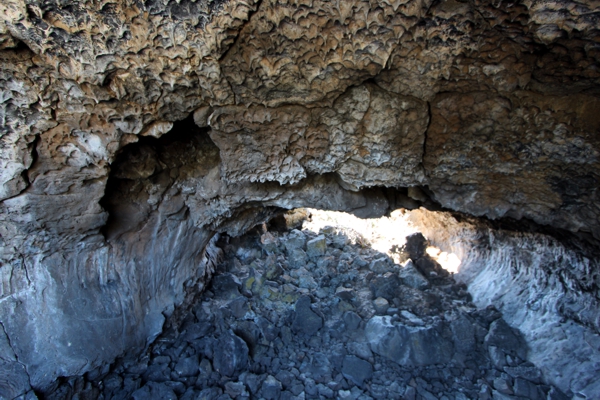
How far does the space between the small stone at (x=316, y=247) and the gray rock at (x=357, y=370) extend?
1839 mm

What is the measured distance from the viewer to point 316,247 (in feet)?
17.0

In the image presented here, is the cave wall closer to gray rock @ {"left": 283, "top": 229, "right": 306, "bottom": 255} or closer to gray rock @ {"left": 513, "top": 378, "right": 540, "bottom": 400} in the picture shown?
gray rock @ {"left": 513, "top": 378, "right": 540, "bottom": 400}

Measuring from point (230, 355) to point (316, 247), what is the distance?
217cm

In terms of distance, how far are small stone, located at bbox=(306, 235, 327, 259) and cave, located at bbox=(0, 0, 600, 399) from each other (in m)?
0.58

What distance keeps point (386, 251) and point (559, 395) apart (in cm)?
288

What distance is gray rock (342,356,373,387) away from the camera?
11.2 feet

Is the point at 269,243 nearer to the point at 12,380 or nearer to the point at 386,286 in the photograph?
the point at 386,286

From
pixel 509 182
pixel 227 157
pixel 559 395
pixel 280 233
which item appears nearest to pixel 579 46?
pixel 509 182

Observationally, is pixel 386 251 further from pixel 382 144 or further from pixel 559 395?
pixel 382 144

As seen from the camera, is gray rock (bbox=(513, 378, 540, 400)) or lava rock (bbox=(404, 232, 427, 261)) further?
lava rock (bbox=(404, 232, 427, 261))

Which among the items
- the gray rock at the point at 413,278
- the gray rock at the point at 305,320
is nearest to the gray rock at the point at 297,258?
the gray rock at the point at 305,320

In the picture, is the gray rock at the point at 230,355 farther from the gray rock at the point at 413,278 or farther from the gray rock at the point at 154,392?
the gray rock at the point at 413,278

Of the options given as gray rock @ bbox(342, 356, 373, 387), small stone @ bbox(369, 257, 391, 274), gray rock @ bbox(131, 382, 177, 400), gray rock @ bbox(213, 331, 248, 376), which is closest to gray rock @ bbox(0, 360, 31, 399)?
gray rock @ bbox(131, 382, 177, 400)

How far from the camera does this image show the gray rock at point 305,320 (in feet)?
13.1
